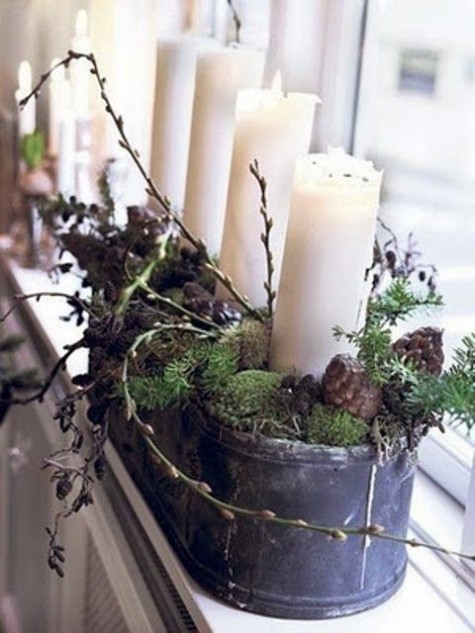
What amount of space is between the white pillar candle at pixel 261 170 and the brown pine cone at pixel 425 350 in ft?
0.64

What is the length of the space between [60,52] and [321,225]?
1.36 m

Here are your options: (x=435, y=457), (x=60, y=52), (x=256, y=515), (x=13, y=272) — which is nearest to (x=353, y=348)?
(x=256, y=515)

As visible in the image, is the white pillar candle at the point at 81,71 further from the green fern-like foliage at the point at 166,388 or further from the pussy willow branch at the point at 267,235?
the green fern-like foliage at the point at 166,388

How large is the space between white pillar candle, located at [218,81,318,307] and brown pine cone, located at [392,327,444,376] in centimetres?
19

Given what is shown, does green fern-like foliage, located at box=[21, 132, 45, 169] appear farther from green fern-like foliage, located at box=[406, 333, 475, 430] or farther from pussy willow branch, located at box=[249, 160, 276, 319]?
green fern-like foliage, located at box=[406, 333, 475, 430]

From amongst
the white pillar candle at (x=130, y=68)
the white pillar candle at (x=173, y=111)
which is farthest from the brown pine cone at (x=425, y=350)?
the white pillar candle at (x=130, y=68)

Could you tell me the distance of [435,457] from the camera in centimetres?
102

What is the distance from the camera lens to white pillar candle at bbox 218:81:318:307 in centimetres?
87

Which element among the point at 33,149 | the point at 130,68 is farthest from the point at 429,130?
the point at 33,149

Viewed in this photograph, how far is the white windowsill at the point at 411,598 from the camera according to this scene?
2.37ft

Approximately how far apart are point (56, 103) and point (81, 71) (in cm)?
11

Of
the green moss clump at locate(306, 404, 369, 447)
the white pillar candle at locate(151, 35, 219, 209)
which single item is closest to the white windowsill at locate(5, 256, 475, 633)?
the green moss clump at locate(306, 404, 369, 447)

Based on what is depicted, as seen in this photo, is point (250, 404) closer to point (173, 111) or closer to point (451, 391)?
point (451, 391)

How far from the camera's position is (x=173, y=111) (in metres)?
1.17
